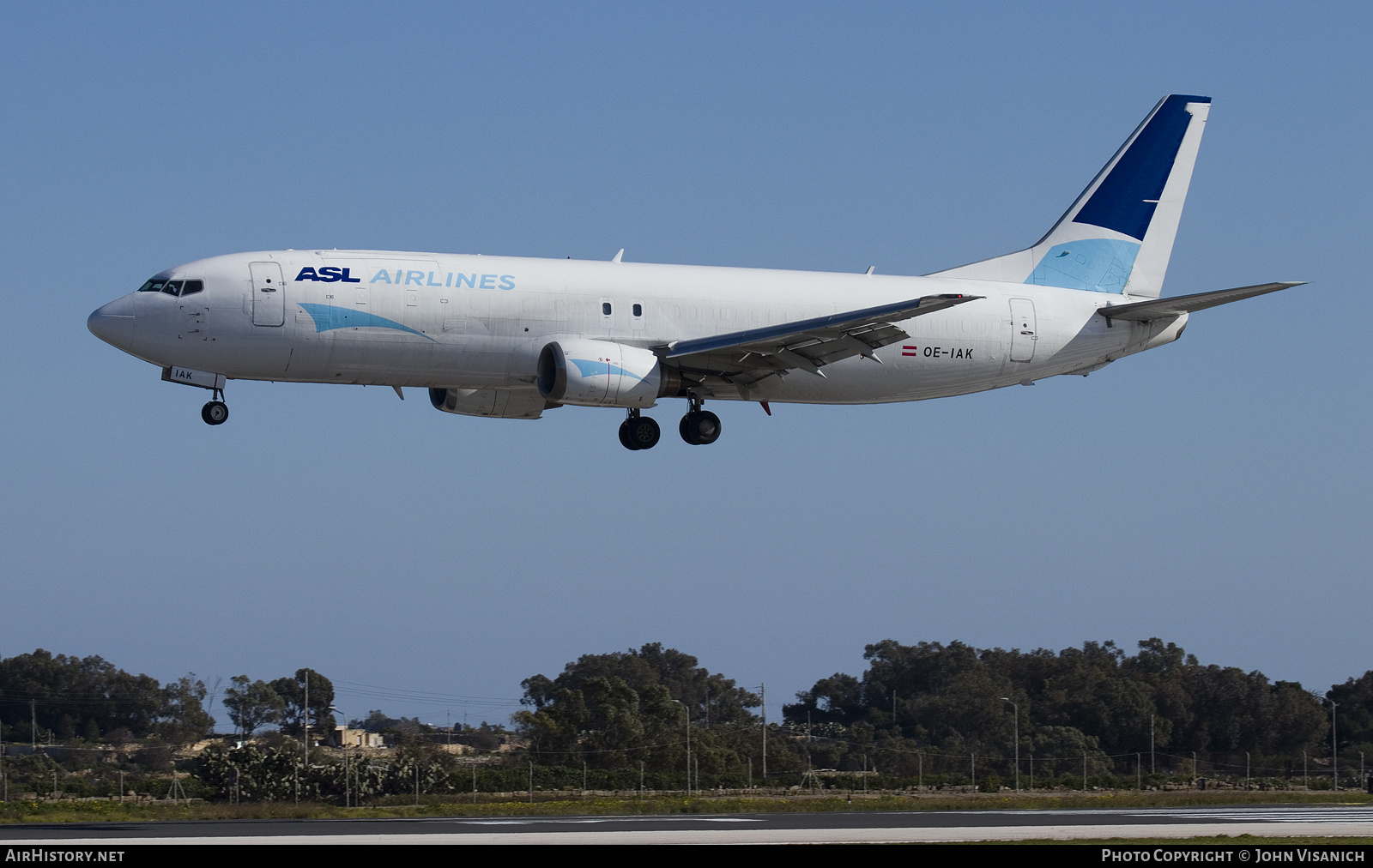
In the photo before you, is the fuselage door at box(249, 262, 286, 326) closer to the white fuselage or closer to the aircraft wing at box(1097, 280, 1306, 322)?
the white fuselage

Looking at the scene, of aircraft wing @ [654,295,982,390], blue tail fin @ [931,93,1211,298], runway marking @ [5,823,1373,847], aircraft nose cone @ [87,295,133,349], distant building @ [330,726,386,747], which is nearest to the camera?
runway marking @ [5,823,1373,847]

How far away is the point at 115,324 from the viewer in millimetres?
39969

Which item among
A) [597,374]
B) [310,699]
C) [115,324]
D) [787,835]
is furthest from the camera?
[310,699]

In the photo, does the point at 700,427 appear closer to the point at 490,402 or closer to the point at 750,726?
the point at 490,402

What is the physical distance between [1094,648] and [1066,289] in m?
91.9

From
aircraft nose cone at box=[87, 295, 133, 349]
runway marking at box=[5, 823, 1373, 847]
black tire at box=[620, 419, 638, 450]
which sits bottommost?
runway marking at box=[5, 823, 1373, 847]

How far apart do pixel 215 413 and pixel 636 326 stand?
1093cm

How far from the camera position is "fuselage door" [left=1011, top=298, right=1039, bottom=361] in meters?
47.5

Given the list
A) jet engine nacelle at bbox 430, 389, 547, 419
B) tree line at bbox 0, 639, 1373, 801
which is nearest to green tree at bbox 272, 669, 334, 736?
tree line at bbox 0, 639, 1373, 801

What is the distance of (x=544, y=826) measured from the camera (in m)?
38.4

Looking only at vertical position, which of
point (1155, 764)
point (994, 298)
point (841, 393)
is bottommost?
point (1155, 764)

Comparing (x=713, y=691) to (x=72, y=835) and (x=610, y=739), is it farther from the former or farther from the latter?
(x=72, y=835)

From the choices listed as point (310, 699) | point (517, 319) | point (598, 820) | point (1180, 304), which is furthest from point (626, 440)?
point (310, 699)
